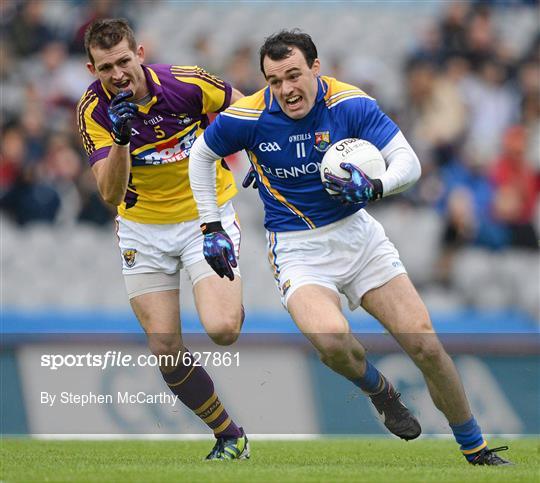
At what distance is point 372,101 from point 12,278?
648cm

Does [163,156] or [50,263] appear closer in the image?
[163,156]

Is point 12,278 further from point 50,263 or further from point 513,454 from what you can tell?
point 513,454

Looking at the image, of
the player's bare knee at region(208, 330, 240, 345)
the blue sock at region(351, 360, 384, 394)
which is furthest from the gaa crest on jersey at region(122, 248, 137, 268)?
the blue sock at region(351, 360, 384, 394)

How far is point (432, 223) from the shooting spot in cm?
1234

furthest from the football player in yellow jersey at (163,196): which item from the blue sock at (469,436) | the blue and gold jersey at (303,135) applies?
the blue sock at (469,436)

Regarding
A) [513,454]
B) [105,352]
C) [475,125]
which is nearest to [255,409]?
[105,352]

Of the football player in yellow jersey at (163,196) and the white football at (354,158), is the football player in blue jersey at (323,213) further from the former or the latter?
the football player in yellow jersey at (163,196)

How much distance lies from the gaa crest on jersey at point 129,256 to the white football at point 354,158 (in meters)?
1.59

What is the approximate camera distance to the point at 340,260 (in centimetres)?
683

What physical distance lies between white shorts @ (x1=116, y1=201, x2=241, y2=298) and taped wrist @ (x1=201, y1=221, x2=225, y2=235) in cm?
43

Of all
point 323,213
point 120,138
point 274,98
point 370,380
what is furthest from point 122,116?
point 370,380

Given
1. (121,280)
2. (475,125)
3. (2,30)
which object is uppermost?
(2,30)

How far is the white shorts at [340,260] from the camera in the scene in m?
6.79

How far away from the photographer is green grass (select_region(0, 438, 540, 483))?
19.8ft
